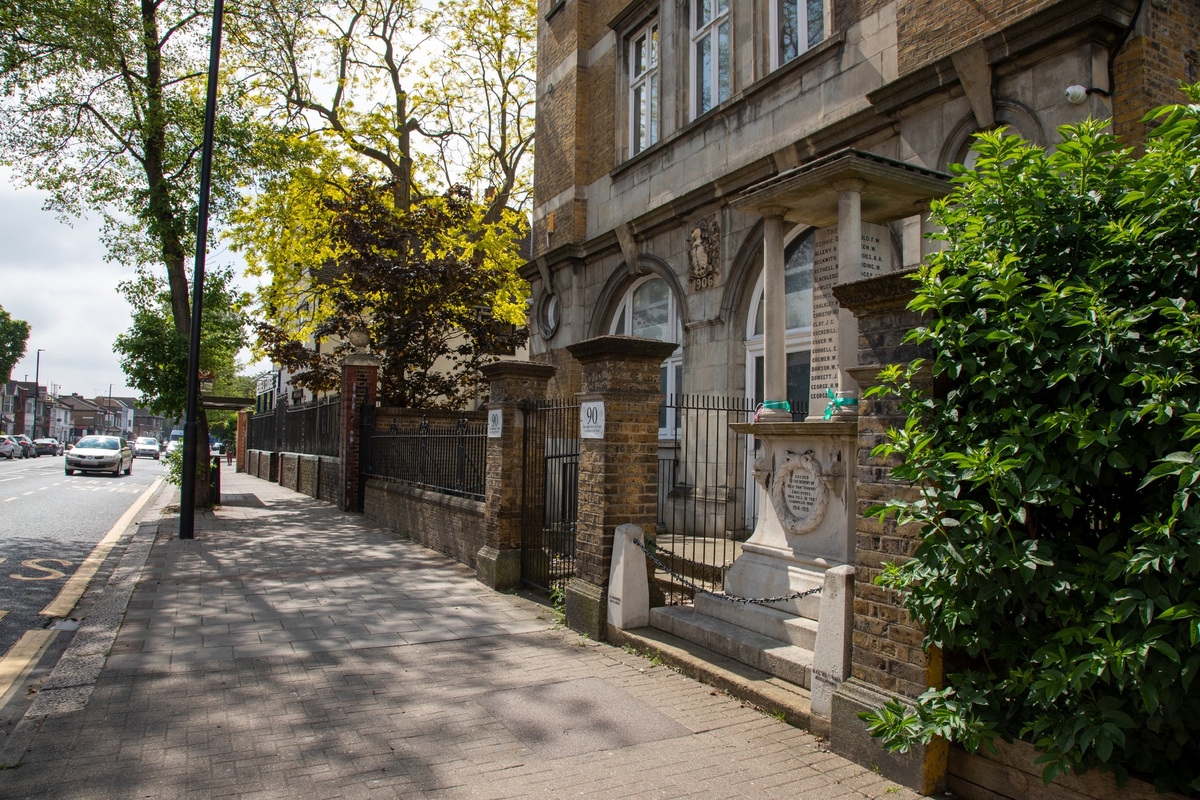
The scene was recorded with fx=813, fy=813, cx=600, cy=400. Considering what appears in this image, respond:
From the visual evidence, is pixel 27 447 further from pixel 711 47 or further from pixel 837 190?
pixel 837 190

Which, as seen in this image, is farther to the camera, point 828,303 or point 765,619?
point 828,303

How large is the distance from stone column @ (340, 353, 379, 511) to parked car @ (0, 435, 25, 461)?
43.5 m

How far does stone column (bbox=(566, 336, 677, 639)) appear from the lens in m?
6.50

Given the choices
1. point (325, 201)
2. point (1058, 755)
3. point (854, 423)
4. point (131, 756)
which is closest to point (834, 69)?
point (854, 423)

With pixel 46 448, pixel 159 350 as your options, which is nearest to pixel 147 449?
pixel 46 448

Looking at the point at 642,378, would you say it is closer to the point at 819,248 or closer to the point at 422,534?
the point at 819,248

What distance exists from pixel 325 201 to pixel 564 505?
1194 centimetres

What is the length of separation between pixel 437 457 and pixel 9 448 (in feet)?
164

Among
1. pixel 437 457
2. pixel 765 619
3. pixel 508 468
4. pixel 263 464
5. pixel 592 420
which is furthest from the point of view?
pixel 263 464

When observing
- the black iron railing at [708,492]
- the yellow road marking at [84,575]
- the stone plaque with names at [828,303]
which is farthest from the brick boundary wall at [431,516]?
the stone plaque with names at [828,303]

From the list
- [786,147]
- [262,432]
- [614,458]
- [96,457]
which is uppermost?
[786,147]

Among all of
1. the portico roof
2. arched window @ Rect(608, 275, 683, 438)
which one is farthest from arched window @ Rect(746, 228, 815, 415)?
the portico roof

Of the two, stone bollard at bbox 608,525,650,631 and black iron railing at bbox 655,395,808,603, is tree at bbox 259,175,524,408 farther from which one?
stone bollard at bbox 608,525,650,631

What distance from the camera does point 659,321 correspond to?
1273 cm
